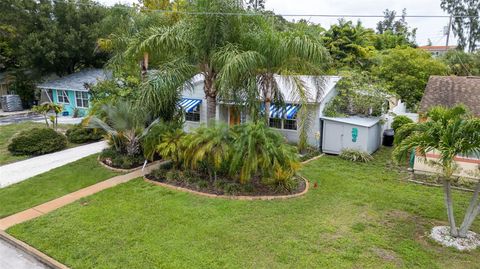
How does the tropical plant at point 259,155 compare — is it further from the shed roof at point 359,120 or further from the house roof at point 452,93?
the house roof at point 452,93

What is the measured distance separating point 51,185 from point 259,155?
768 cm

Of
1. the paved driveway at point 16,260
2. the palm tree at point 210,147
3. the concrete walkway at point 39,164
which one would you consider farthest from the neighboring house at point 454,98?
the concrete walkway at point 39,164

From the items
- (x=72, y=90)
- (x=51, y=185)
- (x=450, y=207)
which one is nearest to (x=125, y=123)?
(x=51, y=185)

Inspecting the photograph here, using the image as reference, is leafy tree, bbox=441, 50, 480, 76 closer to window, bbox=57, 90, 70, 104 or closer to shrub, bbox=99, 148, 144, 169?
shrub, bbox=99, 148, 144, 169

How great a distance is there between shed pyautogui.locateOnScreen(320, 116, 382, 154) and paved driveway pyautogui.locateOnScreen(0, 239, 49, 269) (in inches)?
508

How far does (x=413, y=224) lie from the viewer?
358 inches

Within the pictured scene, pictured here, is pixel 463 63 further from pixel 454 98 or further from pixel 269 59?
pixel 269 59

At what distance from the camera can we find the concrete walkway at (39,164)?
12873 mm

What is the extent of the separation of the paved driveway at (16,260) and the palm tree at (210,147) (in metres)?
5.29

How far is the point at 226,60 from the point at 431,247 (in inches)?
313

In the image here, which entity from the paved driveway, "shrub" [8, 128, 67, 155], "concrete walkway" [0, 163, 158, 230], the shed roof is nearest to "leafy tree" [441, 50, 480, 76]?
the shed roof

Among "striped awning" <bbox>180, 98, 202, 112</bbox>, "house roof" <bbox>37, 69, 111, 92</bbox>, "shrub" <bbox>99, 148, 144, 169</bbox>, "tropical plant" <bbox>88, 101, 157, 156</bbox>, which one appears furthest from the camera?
"house roof" <bbox>37, 69, 111, 92</bbox>

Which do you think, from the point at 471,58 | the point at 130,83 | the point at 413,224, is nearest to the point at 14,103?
the point at 130,83

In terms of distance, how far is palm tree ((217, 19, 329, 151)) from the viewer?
11.0m
